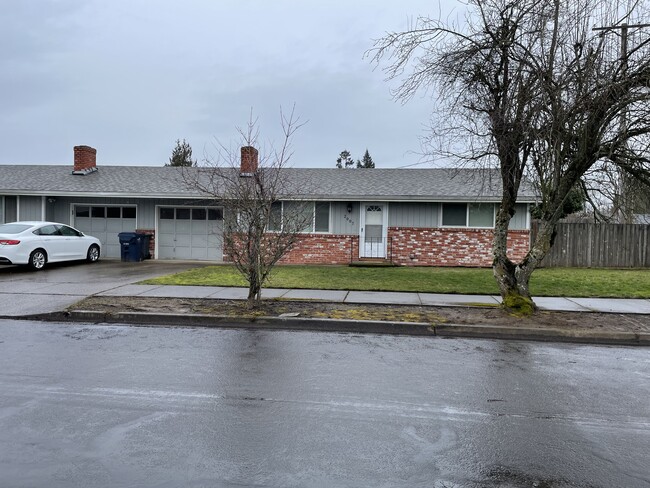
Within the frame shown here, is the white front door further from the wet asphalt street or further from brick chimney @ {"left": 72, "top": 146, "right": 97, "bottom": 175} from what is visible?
brick chimney @ {"left": 72, "top": 146, "right": 97, "bottom": 175}

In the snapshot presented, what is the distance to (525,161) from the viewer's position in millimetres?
9172

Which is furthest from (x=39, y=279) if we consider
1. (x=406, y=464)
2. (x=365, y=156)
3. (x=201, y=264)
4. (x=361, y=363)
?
(x=365, y=156)

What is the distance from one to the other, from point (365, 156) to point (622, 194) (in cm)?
6634

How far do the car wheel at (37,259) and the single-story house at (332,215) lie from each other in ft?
13.5

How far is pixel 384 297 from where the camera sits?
35.0ft

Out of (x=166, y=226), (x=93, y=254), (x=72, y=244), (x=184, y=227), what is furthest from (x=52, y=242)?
(x=184, y=227)

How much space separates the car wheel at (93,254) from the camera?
1781 centimetres

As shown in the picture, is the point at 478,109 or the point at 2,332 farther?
the point at 478,109

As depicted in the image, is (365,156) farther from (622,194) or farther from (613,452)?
(613,452)

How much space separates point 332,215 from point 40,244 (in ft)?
32.3

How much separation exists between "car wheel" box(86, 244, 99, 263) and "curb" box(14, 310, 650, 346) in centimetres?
965

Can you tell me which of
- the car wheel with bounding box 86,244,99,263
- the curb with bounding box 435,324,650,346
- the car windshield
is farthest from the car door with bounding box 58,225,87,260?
the curb with bounding box 435,324,650,346

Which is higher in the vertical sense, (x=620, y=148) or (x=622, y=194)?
(x=620, y=148)

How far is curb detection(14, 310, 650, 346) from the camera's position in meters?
7.80
